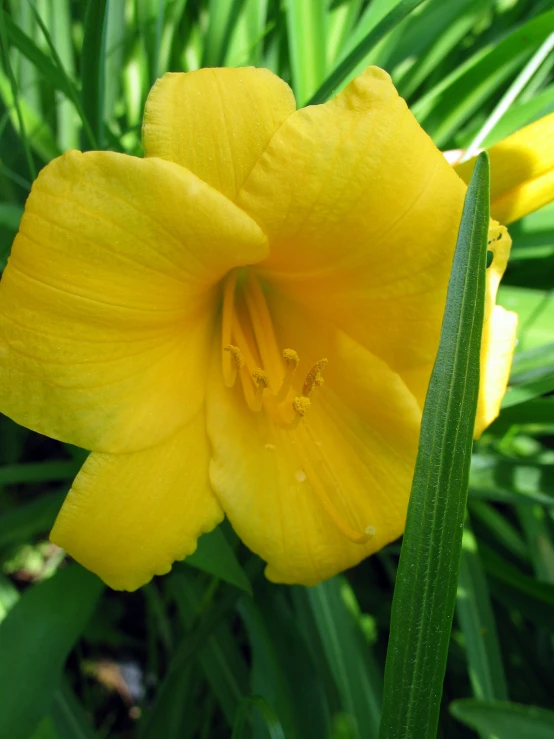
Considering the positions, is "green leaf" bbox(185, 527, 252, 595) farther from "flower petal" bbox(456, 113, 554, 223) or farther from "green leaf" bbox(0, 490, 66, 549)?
"flower petal" bbox(456, 113, 554, 223)

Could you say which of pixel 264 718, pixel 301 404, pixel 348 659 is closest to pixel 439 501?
pixel 301 404

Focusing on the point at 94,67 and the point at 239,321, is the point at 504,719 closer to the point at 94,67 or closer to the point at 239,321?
the point at 239,321

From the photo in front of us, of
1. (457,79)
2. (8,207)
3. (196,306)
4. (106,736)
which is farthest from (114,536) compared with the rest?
(457,79)

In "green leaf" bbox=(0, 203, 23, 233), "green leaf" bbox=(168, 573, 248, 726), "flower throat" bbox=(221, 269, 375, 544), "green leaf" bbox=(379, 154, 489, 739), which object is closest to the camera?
"green leaf" bbox=(379, 154, 489, 739)

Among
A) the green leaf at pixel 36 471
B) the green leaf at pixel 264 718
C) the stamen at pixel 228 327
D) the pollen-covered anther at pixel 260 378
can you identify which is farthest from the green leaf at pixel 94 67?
the green leaf at pixel 264 718

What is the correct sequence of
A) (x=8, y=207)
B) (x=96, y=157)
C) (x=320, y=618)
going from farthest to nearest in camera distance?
(x=320, y=618), (x=8, y=207), (x=96, y=157)

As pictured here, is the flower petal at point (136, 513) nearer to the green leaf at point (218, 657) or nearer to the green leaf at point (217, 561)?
the green leaf at point (217, 561)

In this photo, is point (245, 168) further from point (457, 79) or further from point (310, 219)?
point (457, 79)

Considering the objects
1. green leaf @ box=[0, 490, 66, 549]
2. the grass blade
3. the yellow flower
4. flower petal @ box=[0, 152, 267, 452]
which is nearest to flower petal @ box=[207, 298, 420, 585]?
the yellow flower
